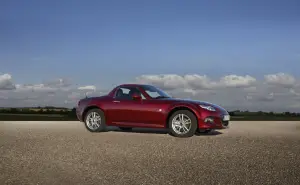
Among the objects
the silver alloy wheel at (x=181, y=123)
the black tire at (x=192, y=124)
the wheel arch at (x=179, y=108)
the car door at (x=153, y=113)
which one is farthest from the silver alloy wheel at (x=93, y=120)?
the silver alloy wheel at (x=181, y=123)

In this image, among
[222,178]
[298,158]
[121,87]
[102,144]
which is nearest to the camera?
[222,178]

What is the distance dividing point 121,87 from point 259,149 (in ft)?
17.7

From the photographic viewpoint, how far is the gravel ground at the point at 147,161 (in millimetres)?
6059

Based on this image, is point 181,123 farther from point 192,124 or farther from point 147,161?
point 147,161

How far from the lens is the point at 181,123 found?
12117mm

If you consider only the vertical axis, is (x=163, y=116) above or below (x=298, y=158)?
above

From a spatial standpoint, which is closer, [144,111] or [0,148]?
[0,148]

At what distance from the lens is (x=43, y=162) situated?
759cm

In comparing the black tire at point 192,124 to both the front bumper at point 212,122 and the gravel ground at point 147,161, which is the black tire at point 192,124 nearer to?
the front bumper at point 212,122

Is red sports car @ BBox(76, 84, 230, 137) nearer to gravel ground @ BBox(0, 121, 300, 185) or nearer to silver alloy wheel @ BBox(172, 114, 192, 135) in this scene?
silver alloy wheel @ BBox(172, 114, 192, 135)

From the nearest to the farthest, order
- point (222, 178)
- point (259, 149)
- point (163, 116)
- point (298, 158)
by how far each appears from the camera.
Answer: point (222, 178)
point (298, 158)
point (259, 149)
point (163, 116)

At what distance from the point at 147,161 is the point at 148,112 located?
4.87 metres

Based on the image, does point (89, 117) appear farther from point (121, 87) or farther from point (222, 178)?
point (222, 178)

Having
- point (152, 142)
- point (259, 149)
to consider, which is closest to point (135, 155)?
point (152, 142)
